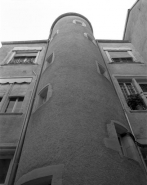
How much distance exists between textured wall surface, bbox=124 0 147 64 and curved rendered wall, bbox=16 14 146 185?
705 cm

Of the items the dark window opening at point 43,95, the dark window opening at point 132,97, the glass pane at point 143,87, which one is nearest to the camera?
the dark window opening at point 43,95

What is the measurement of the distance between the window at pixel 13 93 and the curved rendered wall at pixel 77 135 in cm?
194

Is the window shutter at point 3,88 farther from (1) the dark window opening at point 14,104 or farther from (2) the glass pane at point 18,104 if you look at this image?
(2) the glass pane at point 18,104

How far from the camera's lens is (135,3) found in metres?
13.1

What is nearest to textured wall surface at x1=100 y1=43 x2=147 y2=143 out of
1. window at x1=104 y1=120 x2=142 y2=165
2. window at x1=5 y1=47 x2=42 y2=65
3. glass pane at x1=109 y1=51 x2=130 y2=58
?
glass pane at x1=109 y1=51 x2=130 y2=58

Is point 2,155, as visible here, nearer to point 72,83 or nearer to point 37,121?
point 37,121

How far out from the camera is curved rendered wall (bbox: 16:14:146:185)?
3332 millimetres

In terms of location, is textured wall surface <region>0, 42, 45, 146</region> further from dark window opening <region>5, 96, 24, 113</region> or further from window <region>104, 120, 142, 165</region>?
window <region>104, 120, 142, 165</region>

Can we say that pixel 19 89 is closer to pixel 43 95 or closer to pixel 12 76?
pixel 12 76

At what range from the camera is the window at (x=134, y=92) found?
7.46 metres

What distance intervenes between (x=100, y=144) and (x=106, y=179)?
0.84 meters

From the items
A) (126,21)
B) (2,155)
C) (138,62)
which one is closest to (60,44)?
(138,62)

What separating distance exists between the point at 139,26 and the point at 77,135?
11.5 meters

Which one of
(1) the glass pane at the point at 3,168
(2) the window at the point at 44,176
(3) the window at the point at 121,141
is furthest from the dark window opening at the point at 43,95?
(2) the window at the point at 44,176
